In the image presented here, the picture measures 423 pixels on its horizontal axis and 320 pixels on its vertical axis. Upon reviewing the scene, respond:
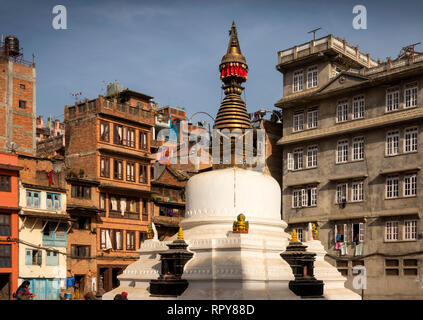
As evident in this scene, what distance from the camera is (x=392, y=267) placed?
4659 centimetres

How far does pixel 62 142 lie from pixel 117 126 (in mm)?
13414

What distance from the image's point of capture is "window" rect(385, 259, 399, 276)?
152ft

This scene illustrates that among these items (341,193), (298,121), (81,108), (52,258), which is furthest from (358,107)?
(52,258)

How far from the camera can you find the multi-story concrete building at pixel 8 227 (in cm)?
4491

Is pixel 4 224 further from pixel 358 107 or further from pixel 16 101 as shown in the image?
pixel 358 107

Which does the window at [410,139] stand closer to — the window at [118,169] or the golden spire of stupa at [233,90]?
the golden spire of stupa at [233,90]

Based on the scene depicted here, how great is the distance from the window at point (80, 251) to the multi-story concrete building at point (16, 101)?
37.0 feet

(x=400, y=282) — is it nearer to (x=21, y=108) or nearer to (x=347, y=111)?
(x=347, y=111)

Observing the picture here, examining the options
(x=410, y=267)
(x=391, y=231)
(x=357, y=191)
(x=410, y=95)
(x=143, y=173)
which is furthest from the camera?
(x=143, y=173)

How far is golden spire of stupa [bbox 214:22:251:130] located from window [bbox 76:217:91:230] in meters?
26.7

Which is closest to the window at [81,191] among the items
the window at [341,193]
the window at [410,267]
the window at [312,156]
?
the window at [312,156]

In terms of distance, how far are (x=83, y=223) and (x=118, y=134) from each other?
978 centimetres
